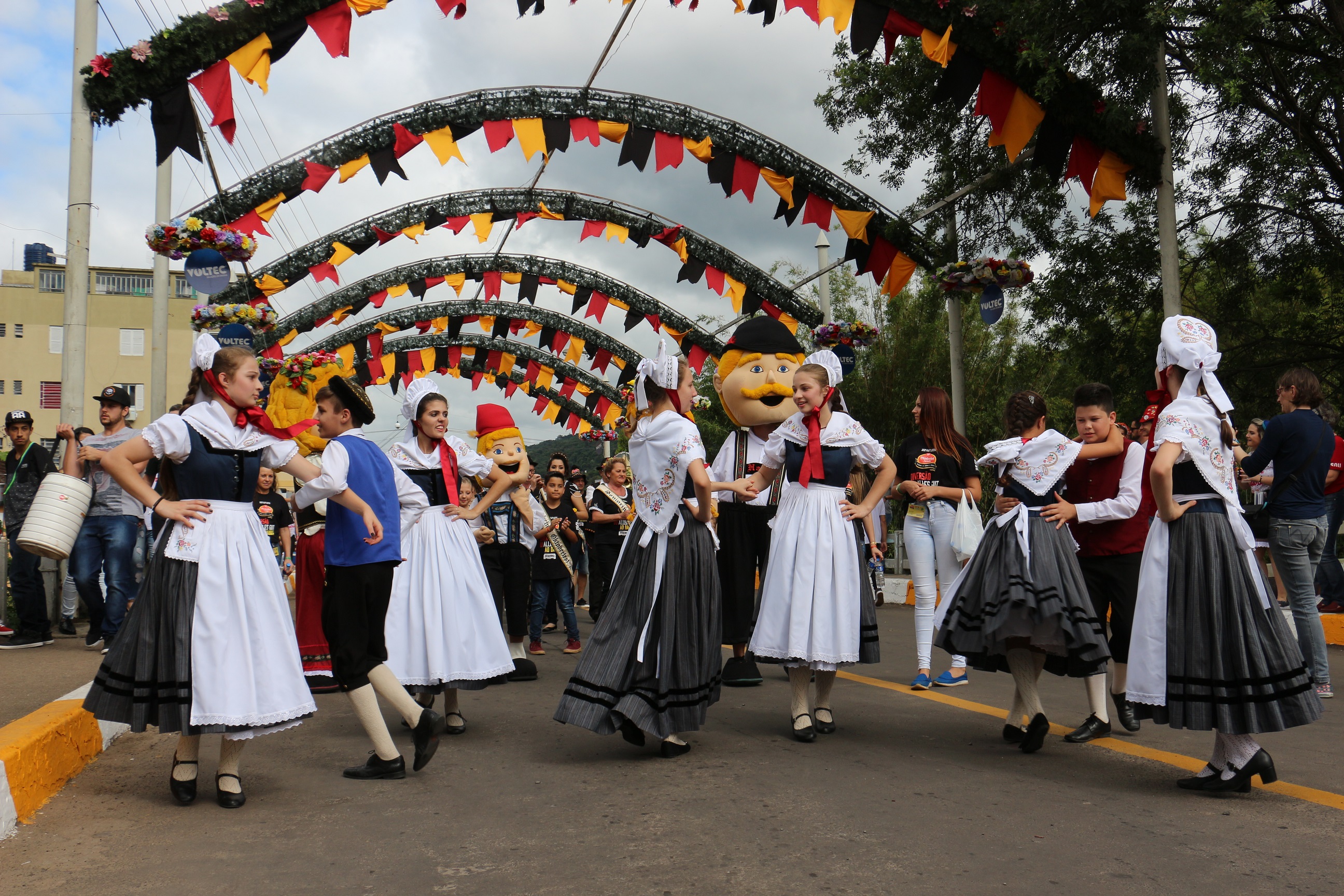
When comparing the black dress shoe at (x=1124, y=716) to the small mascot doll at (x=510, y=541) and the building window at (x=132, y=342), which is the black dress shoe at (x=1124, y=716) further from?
the building window at (x=132, y=342)

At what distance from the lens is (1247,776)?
441cm

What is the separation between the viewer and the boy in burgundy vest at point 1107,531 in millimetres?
5543

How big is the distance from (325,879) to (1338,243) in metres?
13.9

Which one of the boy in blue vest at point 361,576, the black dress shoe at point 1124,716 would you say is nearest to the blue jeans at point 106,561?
the boy in blue vest at point 361,576

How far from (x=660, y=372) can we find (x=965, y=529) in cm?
298

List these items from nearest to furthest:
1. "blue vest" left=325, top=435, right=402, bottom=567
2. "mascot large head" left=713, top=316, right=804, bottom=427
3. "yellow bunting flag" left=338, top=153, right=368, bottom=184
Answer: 1. "blue vest" left=325, top=435, right=402, bottom=567
2. "mascot large head" left=713, top=316, right=804, bottom=427
3. "yellow bunting flag" left=338, top=153, right=368, bottom=184

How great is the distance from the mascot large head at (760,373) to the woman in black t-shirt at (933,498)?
3.10 feet

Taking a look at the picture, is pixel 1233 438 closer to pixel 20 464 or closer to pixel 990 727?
pixel 990 727

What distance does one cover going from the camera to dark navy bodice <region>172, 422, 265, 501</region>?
4457 millimetres

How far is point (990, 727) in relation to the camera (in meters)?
5.99

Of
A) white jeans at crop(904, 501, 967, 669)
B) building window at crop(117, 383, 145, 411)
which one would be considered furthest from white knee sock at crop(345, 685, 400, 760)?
building window at crop(117, 383, 145, 411)

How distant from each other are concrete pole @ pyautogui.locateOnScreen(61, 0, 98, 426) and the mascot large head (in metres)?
6.32

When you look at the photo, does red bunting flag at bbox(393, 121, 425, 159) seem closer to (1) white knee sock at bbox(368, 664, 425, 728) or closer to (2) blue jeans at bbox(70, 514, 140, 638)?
(2) blue jeans at bbox(70, 514, 140, 638)

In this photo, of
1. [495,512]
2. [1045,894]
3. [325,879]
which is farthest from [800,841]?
[495,512]
